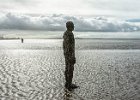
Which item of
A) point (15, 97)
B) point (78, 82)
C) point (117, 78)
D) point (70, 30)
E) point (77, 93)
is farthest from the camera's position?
point (117, 78)

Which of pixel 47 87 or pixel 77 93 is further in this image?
pixel 47 87

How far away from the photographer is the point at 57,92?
41.6 ft

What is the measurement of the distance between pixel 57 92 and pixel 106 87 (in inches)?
94.3

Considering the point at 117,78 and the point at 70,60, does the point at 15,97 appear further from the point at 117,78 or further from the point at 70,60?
the point at 117,78

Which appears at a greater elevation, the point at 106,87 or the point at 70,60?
the point at 70,60

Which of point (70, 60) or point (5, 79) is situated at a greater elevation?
point (70, 60)

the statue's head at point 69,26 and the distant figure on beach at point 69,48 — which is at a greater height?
the statue's head at point 69,26

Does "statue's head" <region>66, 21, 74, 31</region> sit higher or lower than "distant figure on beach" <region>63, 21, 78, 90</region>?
higher

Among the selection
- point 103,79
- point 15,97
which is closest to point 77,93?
point 15,97

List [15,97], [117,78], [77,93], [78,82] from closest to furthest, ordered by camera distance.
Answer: [15,97] < [77,93] < [78,82] < [117,78]

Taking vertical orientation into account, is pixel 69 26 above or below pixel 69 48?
above

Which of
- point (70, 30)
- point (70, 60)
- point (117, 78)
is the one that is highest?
→ point (70, 30)

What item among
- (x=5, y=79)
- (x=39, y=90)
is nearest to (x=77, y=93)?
(x=39, y=90)

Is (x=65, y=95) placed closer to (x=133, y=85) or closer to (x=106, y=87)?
(x=106, y=87)
